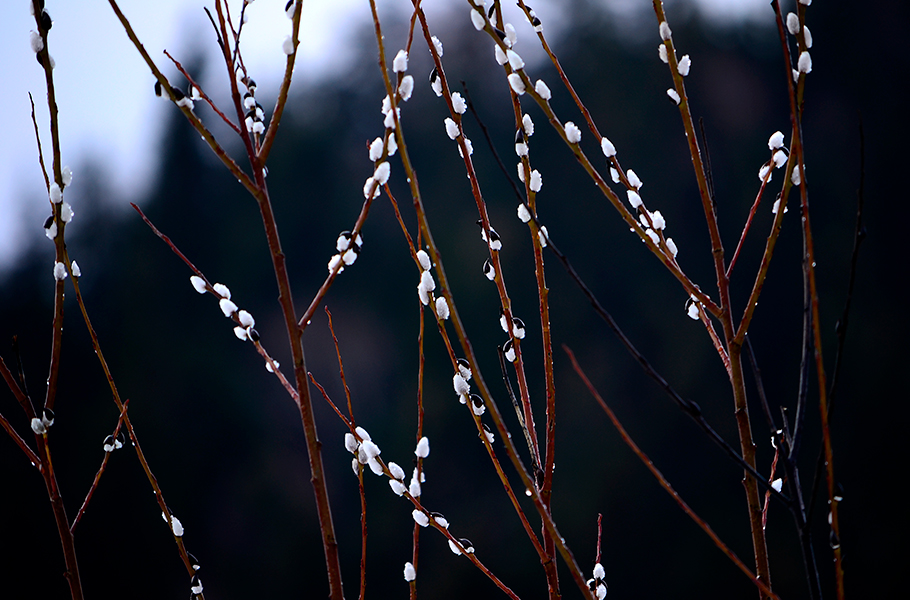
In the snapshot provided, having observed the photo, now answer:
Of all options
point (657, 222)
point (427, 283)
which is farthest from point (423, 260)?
point (657, 222)

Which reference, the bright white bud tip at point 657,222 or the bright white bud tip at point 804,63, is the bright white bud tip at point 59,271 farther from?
the bright white bud tip at point 804,63

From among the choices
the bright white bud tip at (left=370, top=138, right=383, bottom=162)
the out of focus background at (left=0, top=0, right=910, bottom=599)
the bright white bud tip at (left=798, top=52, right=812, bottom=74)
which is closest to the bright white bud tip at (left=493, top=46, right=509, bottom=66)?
the bright white bud tip at (left=370, top=138, right=383, bottom=162)

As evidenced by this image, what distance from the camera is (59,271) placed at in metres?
0.53

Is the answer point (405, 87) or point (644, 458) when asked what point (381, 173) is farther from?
point (644, 458)

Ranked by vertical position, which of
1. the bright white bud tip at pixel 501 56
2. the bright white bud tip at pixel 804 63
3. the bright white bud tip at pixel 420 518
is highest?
the bright white bud tip at pixel 501 56

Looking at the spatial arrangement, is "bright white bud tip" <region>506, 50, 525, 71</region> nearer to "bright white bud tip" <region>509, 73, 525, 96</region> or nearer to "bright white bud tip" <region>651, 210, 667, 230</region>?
"bright white bud tip" <region>509, 73, 525, 96</region>

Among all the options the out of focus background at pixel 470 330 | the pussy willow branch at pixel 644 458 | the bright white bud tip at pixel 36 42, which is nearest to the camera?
the pussy willow branch at pixel 644 458

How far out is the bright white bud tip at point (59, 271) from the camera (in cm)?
52

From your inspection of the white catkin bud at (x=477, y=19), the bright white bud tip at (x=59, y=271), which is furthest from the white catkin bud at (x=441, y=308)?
the bright white bud tip at (x=59, y=271)

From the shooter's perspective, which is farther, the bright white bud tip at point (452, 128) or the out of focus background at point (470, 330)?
the out of focus background at point (470, 330)

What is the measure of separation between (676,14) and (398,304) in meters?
5.91

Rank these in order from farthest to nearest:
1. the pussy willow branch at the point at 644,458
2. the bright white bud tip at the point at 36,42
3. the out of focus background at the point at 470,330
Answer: the out of focus background at the point at 470,330, the bright white bud tip at the point at 36,42, the pussy willow branch at the point at 644,458

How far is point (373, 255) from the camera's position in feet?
23.7

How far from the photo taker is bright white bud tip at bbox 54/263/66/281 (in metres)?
0.52
